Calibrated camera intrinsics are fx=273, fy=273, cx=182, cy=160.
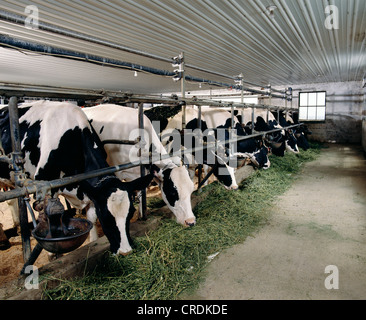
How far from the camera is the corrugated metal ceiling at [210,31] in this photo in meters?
4.51

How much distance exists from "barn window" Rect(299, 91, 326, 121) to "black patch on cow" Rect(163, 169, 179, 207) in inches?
605

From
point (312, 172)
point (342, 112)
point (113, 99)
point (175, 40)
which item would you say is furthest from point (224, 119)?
point (342, 112)

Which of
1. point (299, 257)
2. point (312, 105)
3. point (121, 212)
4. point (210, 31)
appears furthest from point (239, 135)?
point (312, 105)

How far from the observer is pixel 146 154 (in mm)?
4055

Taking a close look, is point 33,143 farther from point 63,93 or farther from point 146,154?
point 146,154

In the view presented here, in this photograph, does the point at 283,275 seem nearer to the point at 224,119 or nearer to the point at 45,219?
the point at 45,219

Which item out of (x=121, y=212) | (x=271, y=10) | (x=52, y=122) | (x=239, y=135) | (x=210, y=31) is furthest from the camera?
(x=239, y=135)

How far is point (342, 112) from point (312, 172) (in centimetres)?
1000

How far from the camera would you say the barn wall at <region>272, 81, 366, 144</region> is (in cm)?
1527

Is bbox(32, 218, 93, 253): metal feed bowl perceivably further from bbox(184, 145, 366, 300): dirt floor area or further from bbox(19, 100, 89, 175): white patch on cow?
bbox(19, 100, 89, 175): white patch on cow

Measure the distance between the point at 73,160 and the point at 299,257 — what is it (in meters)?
2.85

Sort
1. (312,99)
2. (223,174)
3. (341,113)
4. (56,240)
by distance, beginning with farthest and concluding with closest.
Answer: (312,99) → (341,113) → (223,174) → (56,240)

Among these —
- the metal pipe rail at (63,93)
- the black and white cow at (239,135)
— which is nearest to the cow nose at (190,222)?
the metal pipe rail at (63,93)

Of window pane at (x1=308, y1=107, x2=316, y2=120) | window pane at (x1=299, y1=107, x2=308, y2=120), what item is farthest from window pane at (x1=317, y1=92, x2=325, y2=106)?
window pane at (x1=299, y1=107, x2=308, y2=120)
